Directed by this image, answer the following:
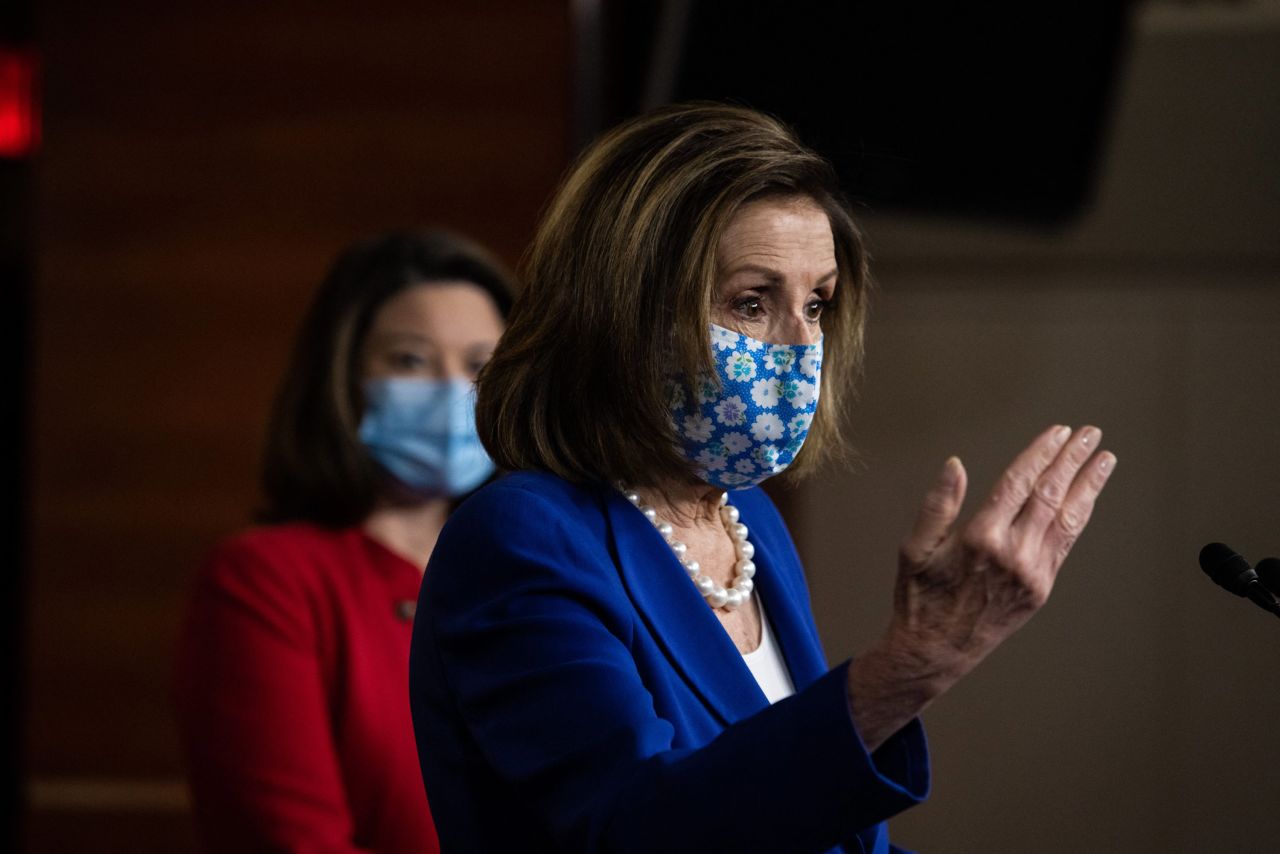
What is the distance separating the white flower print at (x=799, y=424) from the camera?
1233 millimetres

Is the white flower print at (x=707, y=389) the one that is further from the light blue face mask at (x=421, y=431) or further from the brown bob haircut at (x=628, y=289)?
the light blue face mask at (x=421, y=431)

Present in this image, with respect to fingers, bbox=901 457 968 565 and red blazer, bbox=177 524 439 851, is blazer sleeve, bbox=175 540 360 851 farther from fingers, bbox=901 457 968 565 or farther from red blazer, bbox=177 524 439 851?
fingers, bbox=901 457 968 565

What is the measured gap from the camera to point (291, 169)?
356 cm

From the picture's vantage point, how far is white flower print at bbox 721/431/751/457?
1.23 meters

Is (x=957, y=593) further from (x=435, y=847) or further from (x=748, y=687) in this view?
(x=435, y=847)

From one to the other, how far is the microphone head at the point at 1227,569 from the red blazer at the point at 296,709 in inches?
46.6

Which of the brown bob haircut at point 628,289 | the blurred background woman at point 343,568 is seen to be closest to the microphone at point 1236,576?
the brown bob haircut at point 628,289

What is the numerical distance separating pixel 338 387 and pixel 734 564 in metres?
1.03

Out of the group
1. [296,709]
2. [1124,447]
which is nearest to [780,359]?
[296,709]

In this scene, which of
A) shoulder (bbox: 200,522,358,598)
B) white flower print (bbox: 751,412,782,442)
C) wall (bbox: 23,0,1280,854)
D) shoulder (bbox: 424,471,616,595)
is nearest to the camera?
shoulder (bbox: 424,471,616,595)

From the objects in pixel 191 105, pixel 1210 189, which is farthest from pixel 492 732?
pixel 1210 189

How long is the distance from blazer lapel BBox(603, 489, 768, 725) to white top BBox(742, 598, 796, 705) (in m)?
0.08

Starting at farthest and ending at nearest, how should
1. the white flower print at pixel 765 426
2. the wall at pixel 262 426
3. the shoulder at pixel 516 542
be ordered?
1. the wall at pixel 262 426
2. the white flower print at pixel 765 426
3. the shoulder at pixel 516 542

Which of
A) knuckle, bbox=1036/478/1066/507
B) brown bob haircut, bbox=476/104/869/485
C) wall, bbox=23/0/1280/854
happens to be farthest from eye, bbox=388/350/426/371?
knuckle, bbox=1036/478/1066/507
